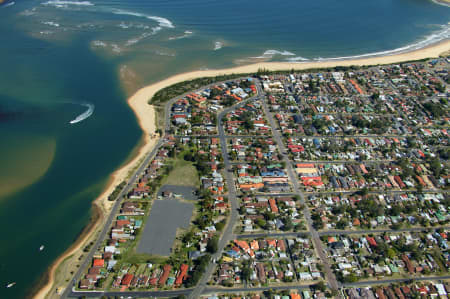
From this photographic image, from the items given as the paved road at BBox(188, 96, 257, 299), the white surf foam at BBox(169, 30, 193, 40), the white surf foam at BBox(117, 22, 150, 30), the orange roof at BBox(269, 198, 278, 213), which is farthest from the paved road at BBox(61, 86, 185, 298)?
the white surf foam at BBox(117, 22, 150, 30)

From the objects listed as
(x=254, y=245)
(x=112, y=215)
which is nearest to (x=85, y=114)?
(x=112, y=215)

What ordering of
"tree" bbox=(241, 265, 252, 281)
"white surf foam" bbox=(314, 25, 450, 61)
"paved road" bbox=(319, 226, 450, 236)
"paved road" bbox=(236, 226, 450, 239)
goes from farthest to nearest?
"white surf foam" bbox=(314, 25, 450, 61), "paved road" bbox=(319, 226, 450, 236), "paved road" bbox=(236, 226, 450, 239), "tree" bbox=(241, 265, 252, 281)

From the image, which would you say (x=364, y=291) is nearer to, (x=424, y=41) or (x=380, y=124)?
(x=380, y=124)

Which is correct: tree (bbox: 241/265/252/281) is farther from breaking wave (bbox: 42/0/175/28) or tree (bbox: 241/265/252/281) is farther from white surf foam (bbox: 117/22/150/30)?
white surf foam (bbox: 117/22/150/30)

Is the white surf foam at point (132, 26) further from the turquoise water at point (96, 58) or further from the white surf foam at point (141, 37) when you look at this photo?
the white surf foam at point (141, 37)

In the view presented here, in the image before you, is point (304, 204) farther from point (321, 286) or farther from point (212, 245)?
point (212, 245)

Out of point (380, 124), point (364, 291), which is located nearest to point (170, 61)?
point (380, 124)
